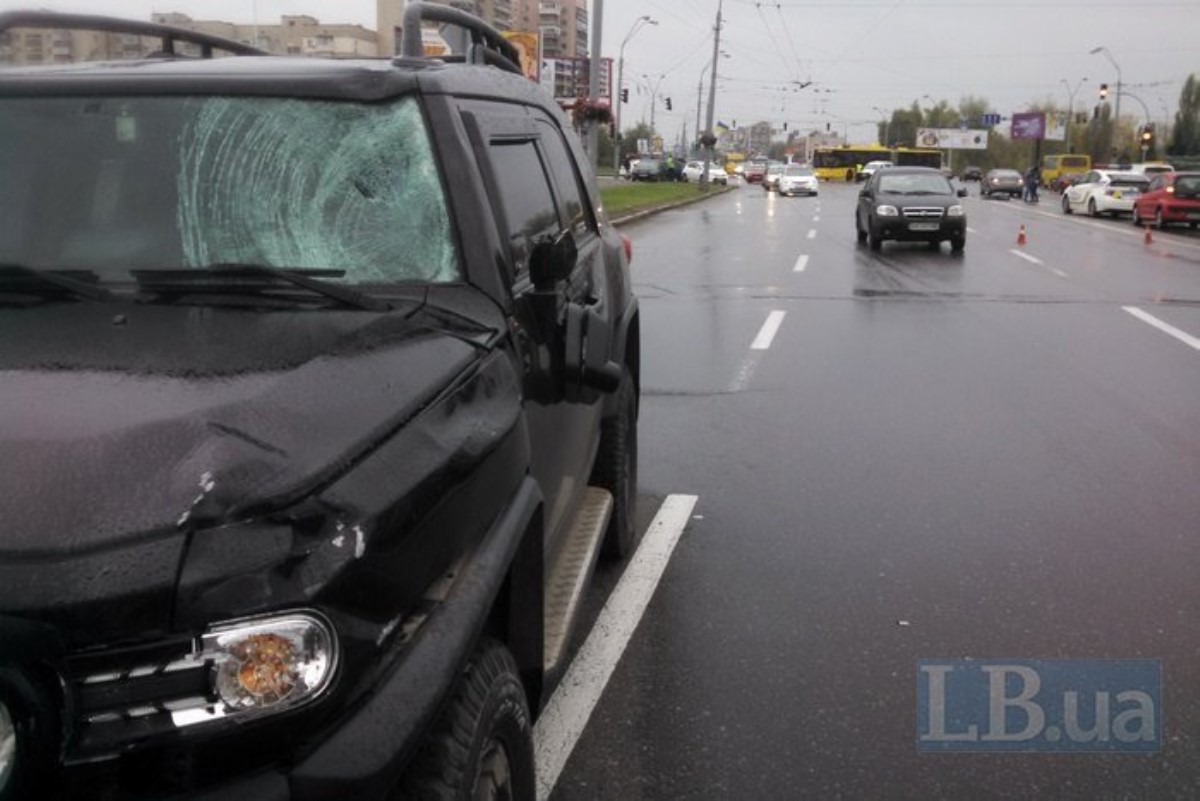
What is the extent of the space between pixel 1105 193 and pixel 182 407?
41.8 metres

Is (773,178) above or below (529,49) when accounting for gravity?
below

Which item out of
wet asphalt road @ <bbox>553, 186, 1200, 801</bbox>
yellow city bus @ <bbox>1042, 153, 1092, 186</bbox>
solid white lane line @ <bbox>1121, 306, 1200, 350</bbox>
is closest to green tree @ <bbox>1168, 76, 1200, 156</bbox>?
yellow city bus @ <bbox>1042, 153, 1092, 186</bbox>

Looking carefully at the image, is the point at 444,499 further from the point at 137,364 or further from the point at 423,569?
the point at 137,364

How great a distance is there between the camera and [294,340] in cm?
259

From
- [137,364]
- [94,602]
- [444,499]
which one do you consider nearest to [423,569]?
[444,499]

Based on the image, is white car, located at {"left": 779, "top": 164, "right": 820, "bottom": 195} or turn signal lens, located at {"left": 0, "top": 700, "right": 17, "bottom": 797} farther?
white car, located at {"left": 779, "top": 164, "right": 820, "bottom": 195}

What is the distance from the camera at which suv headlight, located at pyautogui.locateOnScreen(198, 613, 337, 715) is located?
1.79 meters

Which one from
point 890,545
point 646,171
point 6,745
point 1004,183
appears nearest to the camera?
point 6,745

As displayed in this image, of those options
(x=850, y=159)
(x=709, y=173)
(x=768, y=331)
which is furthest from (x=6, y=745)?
(x=850, y=159)

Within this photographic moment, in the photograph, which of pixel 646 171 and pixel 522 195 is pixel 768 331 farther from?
pixel 646 171

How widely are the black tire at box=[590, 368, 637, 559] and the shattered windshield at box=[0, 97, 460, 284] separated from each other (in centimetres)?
190

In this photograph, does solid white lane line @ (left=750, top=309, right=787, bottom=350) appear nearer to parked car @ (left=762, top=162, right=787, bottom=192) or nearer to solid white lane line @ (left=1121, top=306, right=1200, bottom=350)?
solid white lane line @ (left=1121, top=306, right=1200, bottom=350)

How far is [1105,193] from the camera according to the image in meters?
39.4

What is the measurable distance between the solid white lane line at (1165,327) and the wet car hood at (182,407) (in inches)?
424
